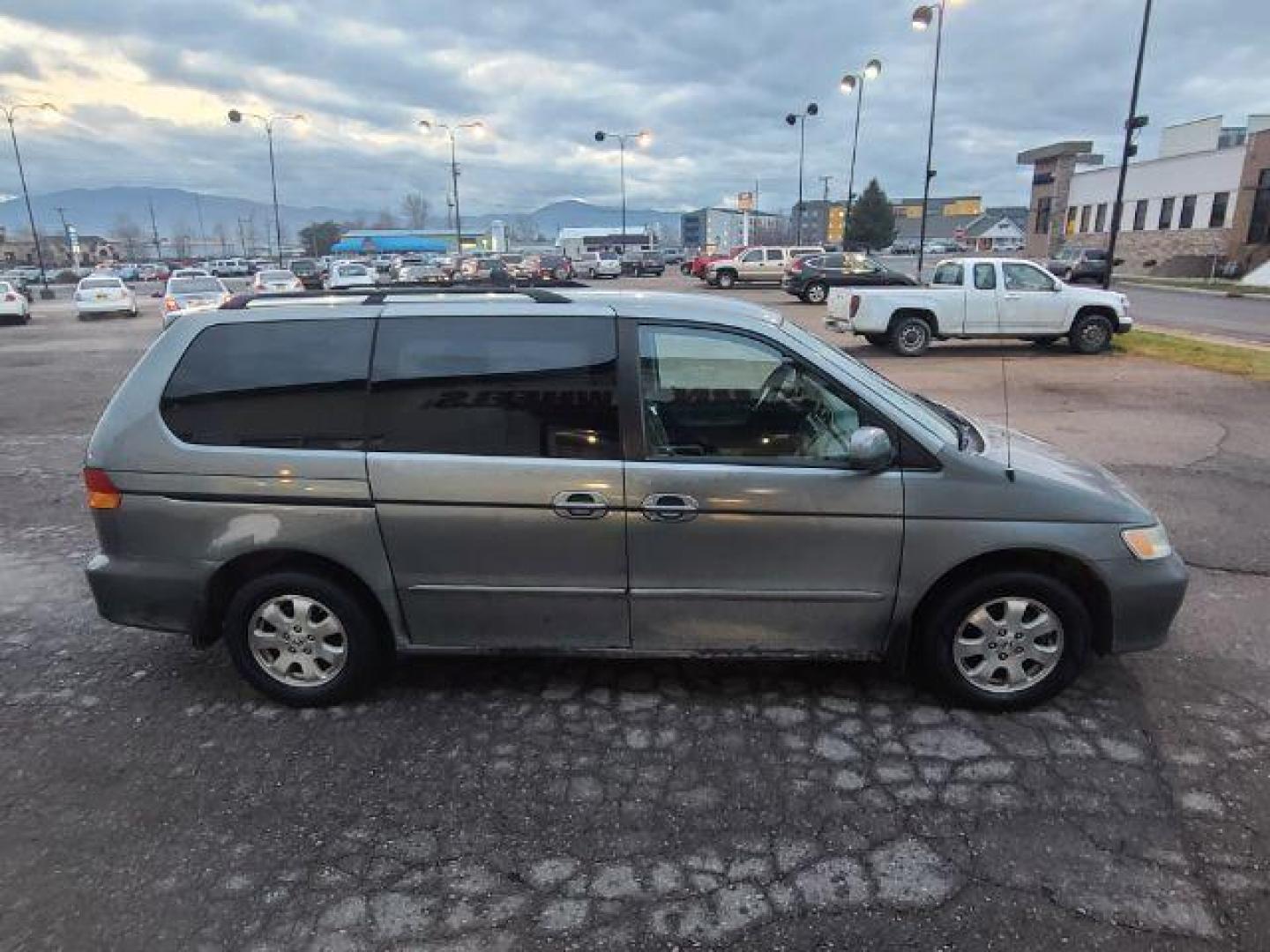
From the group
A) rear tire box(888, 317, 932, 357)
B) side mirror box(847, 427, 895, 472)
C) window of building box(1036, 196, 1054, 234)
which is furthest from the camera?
window of building box(1036, 196, 1054, 234)

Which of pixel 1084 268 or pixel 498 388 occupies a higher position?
pixel 498 388

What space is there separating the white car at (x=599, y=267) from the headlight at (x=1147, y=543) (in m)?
48.7

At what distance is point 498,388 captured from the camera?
3.49 meters

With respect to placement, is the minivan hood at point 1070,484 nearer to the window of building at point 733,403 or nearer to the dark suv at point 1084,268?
the window of building at point 733,403

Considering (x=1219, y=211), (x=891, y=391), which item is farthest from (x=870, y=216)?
(x=891, y=391)

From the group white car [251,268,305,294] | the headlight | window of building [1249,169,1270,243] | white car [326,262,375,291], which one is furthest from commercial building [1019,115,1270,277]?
the headlight

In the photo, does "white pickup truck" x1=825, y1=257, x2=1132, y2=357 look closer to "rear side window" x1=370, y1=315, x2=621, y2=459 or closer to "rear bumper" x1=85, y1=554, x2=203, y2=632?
"rear side window" x1=370, y1=315, x2=621, y2=459

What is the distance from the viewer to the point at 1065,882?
2664 millimetres

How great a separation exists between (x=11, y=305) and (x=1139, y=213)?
70330 millimetres

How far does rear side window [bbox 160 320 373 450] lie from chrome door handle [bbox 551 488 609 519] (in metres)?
0.88

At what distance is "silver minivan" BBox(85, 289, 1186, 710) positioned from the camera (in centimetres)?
342

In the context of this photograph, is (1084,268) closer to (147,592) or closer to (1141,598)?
(1141,598)

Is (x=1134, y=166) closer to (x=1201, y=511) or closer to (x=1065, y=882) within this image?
(x=1201, y=511)

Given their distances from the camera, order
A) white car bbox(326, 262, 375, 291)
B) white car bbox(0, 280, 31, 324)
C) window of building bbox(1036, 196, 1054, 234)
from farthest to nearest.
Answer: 1. window of building bbox(1036, 196, 1054, 234)
2. white car bbox(326, 262, 375, 291)
3. white car bbox(0, 280, 31, 324)
